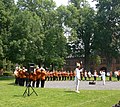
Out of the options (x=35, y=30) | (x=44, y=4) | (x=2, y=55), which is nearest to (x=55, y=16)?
(x=44, y=4)

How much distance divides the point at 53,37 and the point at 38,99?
153ft

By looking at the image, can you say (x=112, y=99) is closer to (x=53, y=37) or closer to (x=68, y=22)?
(x=53, y=37)

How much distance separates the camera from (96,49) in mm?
75312

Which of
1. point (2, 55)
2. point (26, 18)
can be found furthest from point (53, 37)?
point (2, 55)

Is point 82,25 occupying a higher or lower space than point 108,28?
higher

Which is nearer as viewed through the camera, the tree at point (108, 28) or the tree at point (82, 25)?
the tree at point (108, 28)

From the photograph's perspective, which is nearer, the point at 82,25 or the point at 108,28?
the point at 108,28

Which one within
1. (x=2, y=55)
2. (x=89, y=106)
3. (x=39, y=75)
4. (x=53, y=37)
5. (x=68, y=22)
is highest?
(x=68, y=22)

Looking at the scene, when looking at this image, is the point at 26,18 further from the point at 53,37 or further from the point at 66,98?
the point at 66,98

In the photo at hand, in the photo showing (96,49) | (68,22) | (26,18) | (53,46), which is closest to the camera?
(26,18)

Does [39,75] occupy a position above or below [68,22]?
below

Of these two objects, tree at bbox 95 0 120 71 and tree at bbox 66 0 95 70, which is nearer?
tree at bbox 95 0 120 71

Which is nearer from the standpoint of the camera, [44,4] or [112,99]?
[112,99]

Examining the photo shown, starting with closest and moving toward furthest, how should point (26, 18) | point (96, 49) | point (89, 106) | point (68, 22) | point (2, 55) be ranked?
point (89, 106)
point (2, 55)
point (26, 18)
point (68, 22)
point (96, 49)
